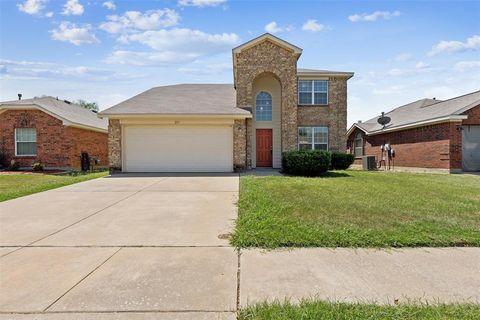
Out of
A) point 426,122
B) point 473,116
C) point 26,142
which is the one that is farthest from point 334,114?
point 26,142

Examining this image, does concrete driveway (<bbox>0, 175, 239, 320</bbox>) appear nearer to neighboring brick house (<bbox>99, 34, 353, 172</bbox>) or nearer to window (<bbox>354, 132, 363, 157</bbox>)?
neighboring brick house (<bbox>99, 34, 353, 172</bbox>)

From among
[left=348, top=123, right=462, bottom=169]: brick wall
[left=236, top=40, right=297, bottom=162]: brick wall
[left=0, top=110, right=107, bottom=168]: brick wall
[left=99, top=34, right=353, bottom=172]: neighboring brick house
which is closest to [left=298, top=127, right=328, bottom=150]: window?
[left=99, top=34, right=353, bottom=172]: neighboring brick house

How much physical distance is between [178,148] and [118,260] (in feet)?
33.8

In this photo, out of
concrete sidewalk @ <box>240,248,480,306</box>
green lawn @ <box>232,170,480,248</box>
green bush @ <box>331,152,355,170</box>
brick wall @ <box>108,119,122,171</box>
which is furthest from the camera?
green bush @ <box>331,152,355,170</box>

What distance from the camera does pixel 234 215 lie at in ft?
18.9

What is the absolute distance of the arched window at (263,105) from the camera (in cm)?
1617

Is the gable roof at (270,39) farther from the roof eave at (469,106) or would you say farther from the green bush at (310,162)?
the roof eave at (469,106)

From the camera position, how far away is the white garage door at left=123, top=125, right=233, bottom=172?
1359cm

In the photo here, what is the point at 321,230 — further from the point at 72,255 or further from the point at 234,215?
the point at 72,255

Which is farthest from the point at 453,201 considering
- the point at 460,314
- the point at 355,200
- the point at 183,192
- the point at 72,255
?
the point at 72,255

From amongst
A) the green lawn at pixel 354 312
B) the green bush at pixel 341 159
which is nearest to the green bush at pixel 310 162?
the green bush at pixel 341 159

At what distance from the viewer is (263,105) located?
16.2 m

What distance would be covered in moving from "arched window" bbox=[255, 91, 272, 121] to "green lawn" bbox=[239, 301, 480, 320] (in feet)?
46.6

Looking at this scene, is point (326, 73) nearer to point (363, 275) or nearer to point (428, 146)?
point (428, 146)
